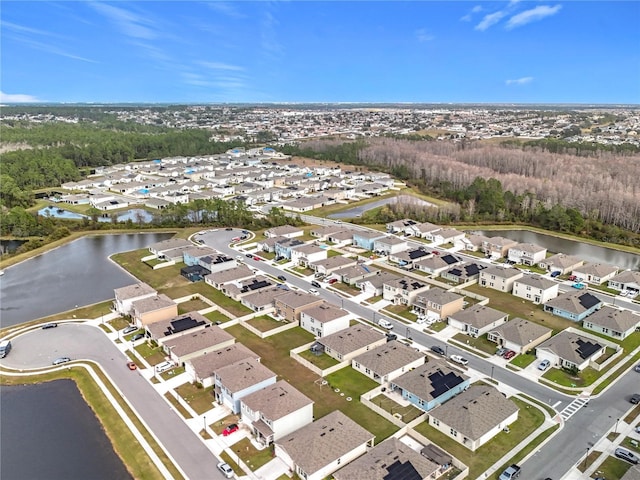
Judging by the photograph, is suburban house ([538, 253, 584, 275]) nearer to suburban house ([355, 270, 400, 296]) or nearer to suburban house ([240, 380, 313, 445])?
suburban house ([355, 270, 400, 296])

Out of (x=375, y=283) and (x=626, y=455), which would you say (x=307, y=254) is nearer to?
(x=375, y=283)

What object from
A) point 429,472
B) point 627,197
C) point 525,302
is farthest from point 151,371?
point 627,197

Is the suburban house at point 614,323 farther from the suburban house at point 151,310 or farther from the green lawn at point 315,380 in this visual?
the suburban house at point 151,310

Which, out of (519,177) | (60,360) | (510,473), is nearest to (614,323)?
(510,473)

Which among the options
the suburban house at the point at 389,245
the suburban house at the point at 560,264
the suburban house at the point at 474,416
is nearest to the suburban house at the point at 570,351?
the suburban house at the point at 474,416

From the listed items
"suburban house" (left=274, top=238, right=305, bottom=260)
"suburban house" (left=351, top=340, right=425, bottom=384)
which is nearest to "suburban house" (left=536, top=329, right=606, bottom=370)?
"suburban house" (left=351, top=340, right=425, bottom=384)

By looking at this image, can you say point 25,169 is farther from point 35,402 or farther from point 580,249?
point 580,249
